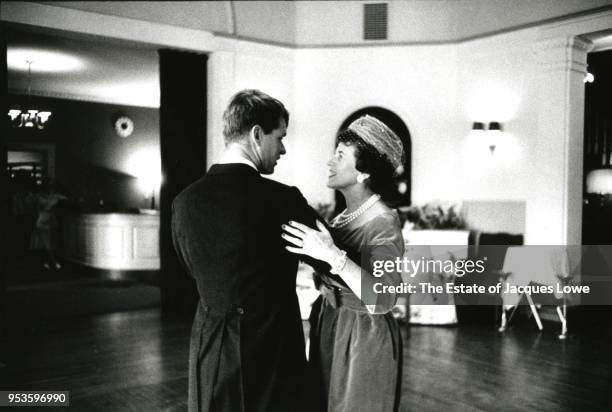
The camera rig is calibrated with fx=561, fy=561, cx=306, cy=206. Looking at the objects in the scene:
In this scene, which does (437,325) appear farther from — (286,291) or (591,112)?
(286,291)

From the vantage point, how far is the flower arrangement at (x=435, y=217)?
6.86 m

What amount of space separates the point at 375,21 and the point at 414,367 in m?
4.72

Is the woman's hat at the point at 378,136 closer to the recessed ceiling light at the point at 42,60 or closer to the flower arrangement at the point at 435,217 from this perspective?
the flower arrangement at the point at 435,217

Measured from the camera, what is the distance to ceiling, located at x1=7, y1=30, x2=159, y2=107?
8.01 m

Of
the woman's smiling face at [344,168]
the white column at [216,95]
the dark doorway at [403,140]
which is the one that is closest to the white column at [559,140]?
the dark doorway at [403,140]

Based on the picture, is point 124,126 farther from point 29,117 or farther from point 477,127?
point 477,127

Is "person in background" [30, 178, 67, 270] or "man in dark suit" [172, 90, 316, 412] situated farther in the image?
"person in background" [30, 178, 67, 270]

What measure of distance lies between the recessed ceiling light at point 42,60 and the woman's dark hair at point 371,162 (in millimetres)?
7788

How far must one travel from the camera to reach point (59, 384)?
400 centimetres

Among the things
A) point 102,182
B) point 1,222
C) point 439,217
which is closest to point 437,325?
point 439,217

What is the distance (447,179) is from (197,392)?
6.13 meters

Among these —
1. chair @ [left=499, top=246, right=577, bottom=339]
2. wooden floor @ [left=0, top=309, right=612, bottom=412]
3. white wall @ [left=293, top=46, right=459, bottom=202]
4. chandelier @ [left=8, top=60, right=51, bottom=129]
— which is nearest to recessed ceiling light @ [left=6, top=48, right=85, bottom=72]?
chandelier @ [left=8, top=60, right=51, bottom=129]

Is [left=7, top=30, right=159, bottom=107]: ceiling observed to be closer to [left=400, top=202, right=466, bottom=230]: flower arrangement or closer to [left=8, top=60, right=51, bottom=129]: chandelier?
[left=8, top=60, right=51, bottom=129]: chandelier

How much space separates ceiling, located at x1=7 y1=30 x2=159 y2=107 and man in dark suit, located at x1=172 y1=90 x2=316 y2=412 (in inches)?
211
